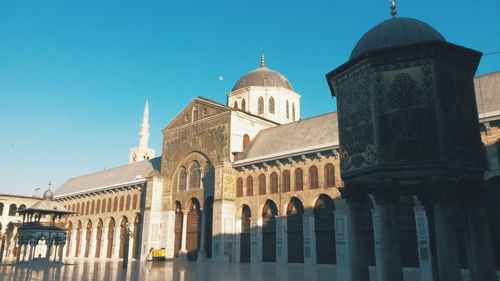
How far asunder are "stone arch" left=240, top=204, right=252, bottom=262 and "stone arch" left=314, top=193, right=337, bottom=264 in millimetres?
5954

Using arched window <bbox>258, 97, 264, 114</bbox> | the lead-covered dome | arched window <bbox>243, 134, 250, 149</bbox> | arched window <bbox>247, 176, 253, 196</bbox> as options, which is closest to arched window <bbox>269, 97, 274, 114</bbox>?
arched window <bbox>258, 97, 264, 114</bbox>

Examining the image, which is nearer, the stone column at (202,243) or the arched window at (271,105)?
the stone column at (202,243)

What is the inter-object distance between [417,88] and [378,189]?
2500 millimetres

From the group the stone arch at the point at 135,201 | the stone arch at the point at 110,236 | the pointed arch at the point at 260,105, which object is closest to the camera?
the pointed arch at the point at 260,105

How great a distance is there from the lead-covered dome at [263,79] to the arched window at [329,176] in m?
16.0

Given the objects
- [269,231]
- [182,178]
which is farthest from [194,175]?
[269,231]

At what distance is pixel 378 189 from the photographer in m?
8.95

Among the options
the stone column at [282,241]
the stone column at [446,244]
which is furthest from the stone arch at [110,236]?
the stone column at [446,244]

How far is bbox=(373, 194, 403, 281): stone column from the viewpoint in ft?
28.2

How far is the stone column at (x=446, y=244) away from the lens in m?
8.12

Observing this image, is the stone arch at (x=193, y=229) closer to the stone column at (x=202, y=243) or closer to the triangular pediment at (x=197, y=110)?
the stone column at (x=202, y=243)

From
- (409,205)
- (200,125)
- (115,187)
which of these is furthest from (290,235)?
(115,187)

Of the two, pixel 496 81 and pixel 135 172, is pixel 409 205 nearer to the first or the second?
pixel 496 81

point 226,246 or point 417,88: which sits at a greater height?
point 417,88
